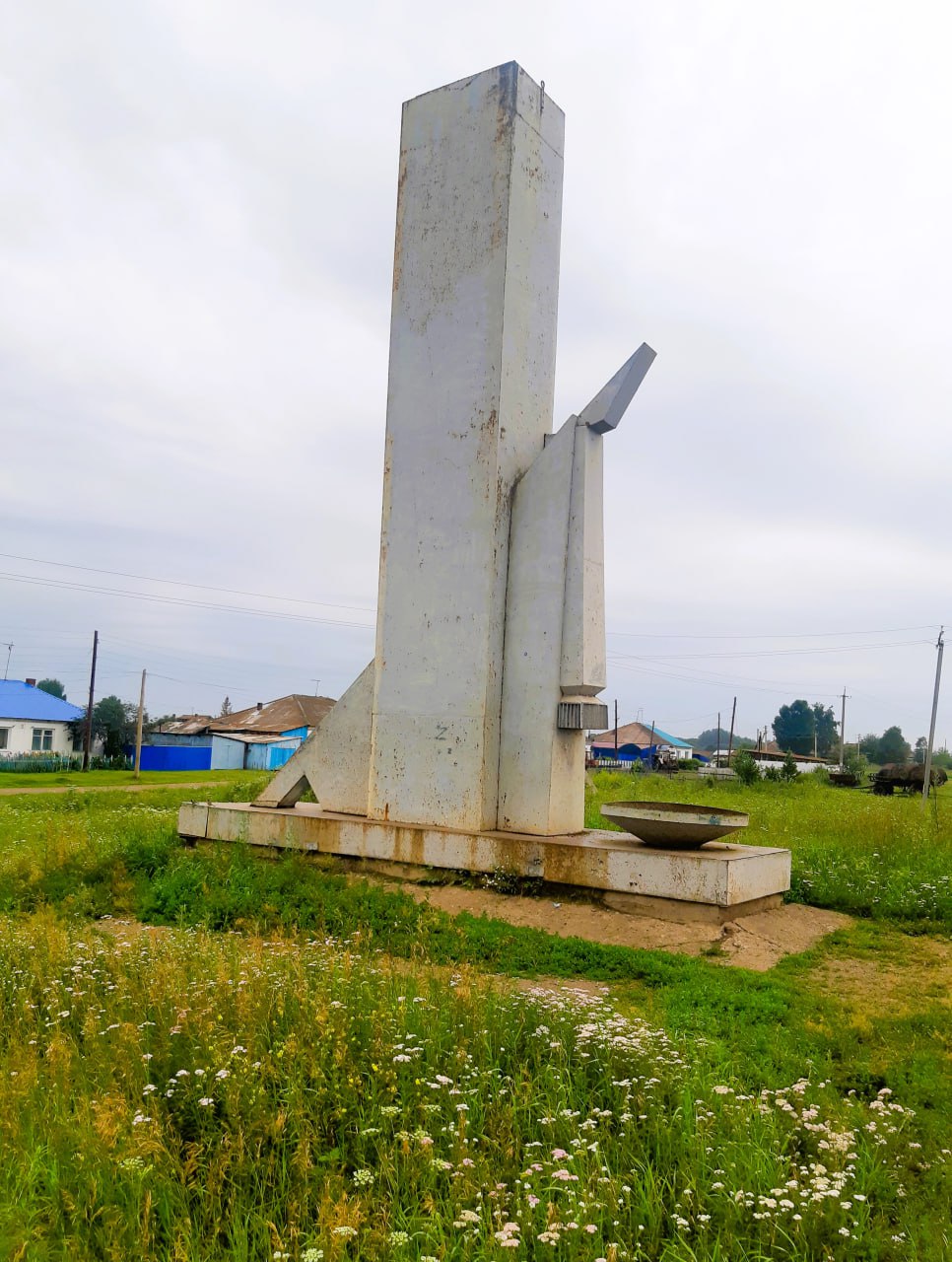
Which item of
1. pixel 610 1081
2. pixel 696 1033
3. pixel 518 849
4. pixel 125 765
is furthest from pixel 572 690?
pixel 125 765

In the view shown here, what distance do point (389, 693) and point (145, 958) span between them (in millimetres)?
4272

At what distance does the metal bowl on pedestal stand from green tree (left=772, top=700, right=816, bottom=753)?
7997cm

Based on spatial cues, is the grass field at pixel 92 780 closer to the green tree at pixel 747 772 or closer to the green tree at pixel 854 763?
the green tree at pixel 747 772

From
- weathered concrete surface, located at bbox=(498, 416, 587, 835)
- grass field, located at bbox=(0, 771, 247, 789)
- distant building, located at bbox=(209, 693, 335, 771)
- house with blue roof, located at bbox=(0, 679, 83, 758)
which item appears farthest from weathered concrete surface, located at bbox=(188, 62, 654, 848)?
house with blue roof, located at bbox=(0, 679, 83, 758)

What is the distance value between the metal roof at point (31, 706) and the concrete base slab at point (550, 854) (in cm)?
4092

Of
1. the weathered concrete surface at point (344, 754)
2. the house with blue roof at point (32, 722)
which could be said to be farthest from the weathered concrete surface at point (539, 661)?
the house with blue roof at point (32, 722)

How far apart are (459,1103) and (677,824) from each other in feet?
14.8

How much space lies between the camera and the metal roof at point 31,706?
1864 inches

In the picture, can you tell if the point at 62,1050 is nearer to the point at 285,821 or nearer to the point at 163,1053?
the point at 163,1053

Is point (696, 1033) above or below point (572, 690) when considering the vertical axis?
below

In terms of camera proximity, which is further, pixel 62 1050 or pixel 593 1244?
pixel 62 1050

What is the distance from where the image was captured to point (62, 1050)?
4.16 metres

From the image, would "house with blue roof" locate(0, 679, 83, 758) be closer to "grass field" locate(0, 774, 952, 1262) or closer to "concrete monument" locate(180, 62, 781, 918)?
"concrete monument" locate(180, 62, 781, 918)

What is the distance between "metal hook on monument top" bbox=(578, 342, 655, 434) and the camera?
9094 mm
